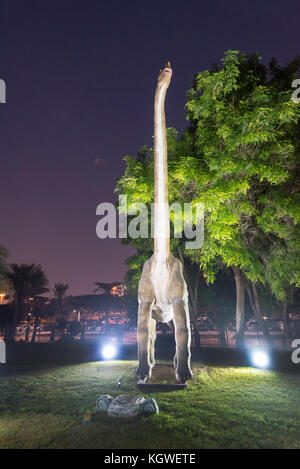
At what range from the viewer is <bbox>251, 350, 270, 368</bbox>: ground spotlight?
11.0 meters

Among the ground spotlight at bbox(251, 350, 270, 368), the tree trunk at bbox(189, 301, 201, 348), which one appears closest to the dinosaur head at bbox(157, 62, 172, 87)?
A: the ground spotlight at bbox(251, 350, 270, 368)

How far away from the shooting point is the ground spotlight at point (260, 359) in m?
11.0

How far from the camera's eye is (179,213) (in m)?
11.7

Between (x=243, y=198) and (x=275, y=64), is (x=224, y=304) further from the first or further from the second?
(x=275, y=64)

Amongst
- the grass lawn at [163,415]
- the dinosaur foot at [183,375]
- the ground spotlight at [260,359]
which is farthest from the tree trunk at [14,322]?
the dinosaur foot at [183,375]

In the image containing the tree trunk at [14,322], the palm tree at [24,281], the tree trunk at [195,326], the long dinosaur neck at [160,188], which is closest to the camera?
the long dinosaur neck at [160,188]

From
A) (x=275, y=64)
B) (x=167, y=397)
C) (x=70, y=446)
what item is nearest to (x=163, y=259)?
(x=167, y=397)

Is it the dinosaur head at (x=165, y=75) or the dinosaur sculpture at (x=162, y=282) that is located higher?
the dinosaur head at (x=165, y=75)

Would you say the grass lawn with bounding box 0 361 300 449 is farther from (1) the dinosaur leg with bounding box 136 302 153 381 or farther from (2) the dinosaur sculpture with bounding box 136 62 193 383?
(2) the dinosaur sculpture with bounding box 136 62 193 383

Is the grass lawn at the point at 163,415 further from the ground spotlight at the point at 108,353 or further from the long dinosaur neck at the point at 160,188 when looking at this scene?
the ground spotlight at the point at 108,353

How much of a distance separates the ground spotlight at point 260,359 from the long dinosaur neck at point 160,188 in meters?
6.58

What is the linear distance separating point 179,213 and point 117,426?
27.3 feet

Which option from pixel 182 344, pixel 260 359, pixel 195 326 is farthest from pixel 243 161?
pixel 195 326

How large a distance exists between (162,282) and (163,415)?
3.17m
